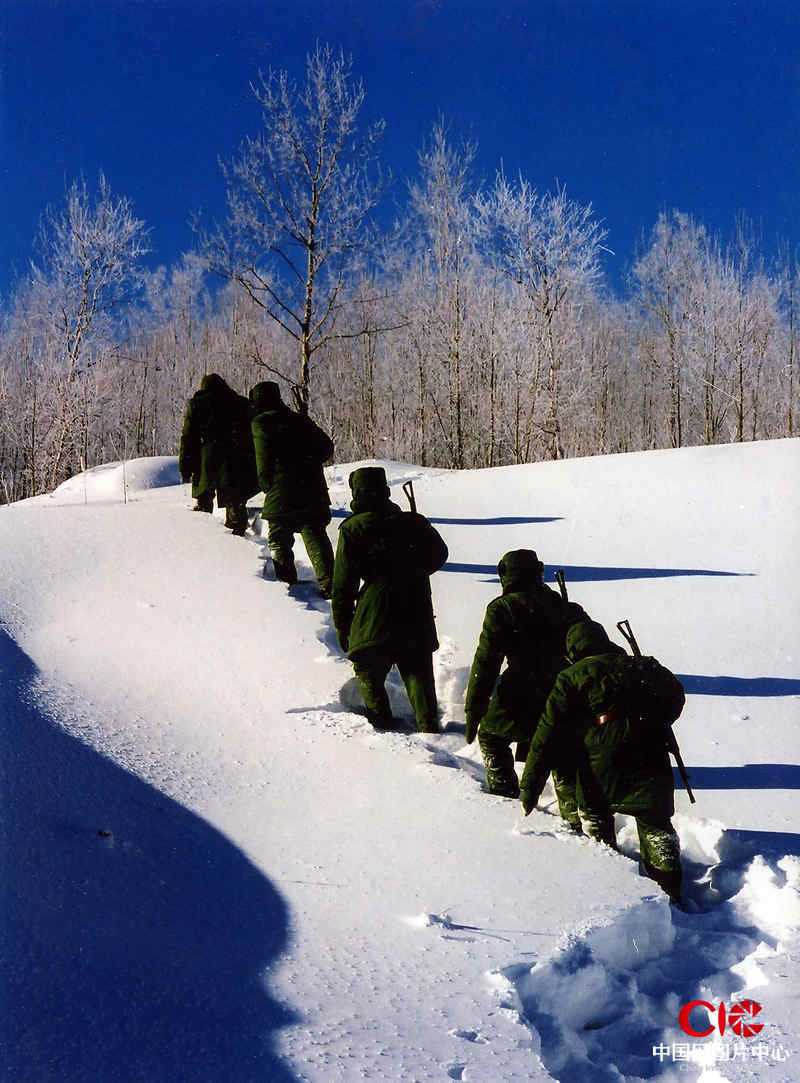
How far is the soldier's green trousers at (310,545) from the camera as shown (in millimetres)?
6445

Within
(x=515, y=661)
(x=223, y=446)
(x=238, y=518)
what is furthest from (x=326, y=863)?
(x=223, y=446)

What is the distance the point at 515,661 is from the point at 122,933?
2185 millimetres

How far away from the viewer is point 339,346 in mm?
34750

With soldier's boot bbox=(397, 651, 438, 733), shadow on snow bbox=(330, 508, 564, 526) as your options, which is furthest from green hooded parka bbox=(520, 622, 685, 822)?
shadow on snow bbox=(330, 508, 564, 526)

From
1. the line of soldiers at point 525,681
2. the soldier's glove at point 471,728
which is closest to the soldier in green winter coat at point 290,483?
the line of soldiers at point 525,681

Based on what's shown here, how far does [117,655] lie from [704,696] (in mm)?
3437

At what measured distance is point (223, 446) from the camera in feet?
25.1

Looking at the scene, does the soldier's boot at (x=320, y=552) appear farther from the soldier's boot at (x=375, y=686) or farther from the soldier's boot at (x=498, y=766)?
the soldier's boot at (x=498, y=766)

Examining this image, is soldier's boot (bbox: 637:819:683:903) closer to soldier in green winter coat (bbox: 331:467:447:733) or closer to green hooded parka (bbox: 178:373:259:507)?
soldier in green winter coat (bbox: 331:467:447:733)

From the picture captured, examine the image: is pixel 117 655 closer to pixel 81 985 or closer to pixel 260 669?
pixel 260 669

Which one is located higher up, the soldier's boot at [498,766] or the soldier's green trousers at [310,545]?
the soldier's green trousers at [310,545]

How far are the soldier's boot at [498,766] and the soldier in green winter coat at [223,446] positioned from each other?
3981 millimetres

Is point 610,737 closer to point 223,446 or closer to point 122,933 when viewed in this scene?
point 122,933

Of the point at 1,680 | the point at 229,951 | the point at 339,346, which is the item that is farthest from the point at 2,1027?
the point at 339,346
